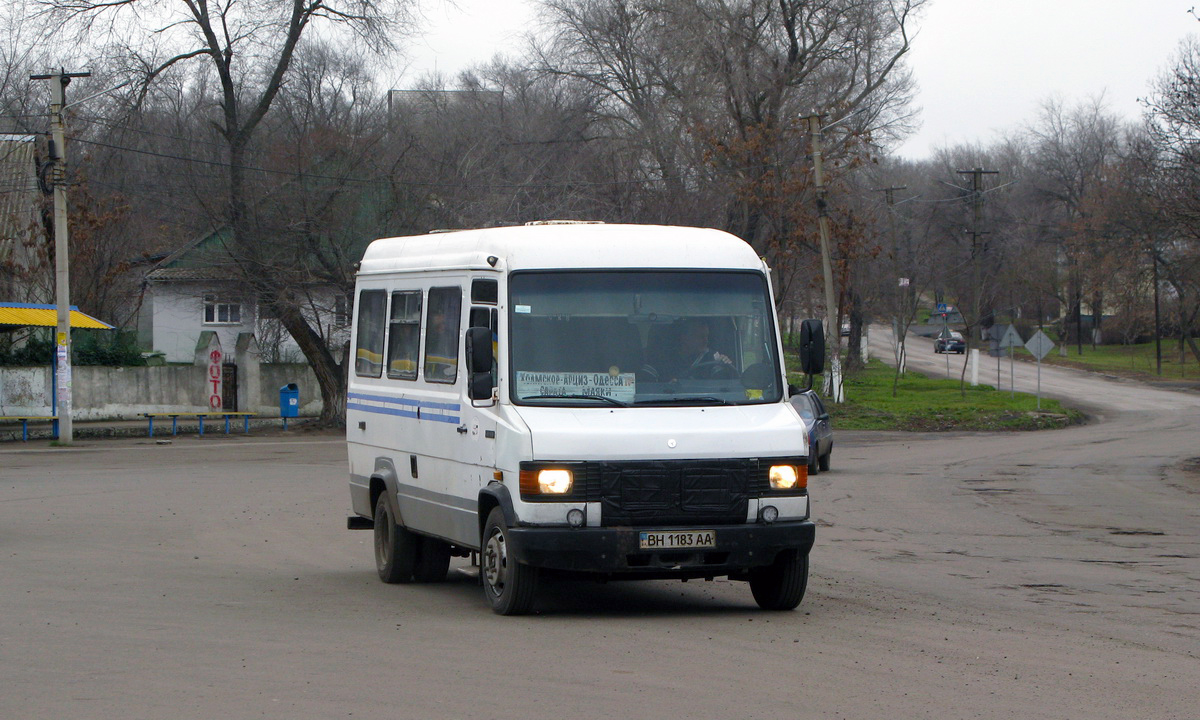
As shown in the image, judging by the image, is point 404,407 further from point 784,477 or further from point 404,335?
point 784,477

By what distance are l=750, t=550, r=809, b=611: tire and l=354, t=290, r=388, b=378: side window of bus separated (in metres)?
3.71

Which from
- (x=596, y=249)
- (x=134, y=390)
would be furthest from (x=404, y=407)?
(x=134, y=390)

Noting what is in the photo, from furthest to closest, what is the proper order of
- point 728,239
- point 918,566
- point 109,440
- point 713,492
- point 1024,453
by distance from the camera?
point 109,440 < point 1024,453 < point 918,566 < point 728,239 < point 713,492

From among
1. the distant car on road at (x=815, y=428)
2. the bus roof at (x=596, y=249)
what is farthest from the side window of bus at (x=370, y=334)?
the distant car on road at (x=815, y=428)

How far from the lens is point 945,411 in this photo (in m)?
40.3

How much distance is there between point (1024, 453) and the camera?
28984 mm

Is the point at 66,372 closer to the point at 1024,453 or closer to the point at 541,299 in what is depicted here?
the point at 1024,453

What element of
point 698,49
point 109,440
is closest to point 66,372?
point 109,440

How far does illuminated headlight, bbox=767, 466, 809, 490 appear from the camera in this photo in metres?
8.66

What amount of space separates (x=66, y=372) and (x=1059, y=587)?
25.5m

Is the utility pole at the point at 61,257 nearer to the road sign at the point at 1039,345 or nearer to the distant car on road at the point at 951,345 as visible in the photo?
the road sign at the point at 1039,345

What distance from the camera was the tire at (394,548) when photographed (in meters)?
10.8

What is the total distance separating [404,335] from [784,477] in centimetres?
342

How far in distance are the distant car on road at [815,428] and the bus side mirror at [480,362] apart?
48.7ft
